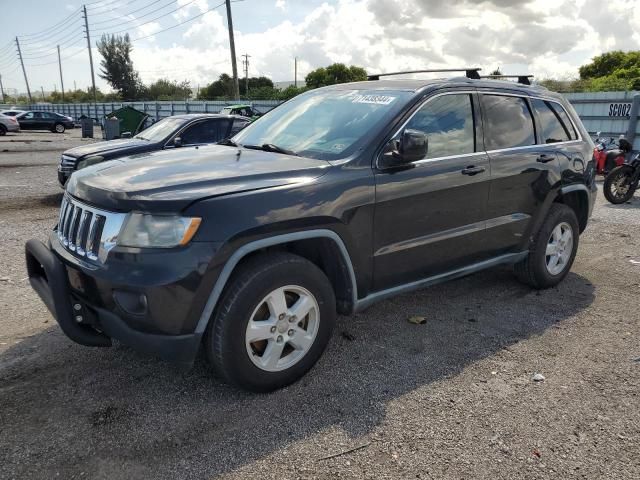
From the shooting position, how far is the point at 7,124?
28.8 metres

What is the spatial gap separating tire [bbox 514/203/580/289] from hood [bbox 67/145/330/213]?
2382mm

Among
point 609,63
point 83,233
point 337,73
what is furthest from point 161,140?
point 337,73

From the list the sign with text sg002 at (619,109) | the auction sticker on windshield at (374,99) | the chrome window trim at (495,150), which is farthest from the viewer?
the sign with text sg002 at (619,109)

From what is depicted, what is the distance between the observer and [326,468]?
2463 millimetres

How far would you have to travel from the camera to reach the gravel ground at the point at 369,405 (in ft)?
8.20

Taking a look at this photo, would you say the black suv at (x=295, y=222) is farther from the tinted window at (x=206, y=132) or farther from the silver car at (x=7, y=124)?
the silver car at (x=7, y=124)

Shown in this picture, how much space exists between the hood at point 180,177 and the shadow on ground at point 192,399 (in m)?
1.13

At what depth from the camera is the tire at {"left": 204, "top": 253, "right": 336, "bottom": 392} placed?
9.05 ft

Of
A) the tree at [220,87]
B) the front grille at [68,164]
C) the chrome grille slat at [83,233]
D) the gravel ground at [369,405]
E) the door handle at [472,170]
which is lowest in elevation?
the gravel ground at [369,405]

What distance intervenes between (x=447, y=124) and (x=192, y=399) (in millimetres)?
2559

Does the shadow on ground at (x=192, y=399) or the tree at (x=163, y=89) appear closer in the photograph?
the shadow on ground at (x=192, y=399)

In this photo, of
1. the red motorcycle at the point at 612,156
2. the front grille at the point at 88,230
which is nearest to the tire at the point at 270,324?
the front grille at the point at 88,230

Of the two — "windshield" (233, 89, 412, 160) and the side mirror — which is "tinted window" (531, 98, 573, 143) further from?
the side mirror

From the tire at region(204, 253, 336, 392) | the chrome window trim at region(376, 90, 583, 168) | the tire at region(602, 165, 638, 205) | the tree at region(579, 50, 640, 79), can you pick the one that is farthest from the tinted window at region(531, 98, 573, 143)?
the tree at region(579, 50, 640, 79)
